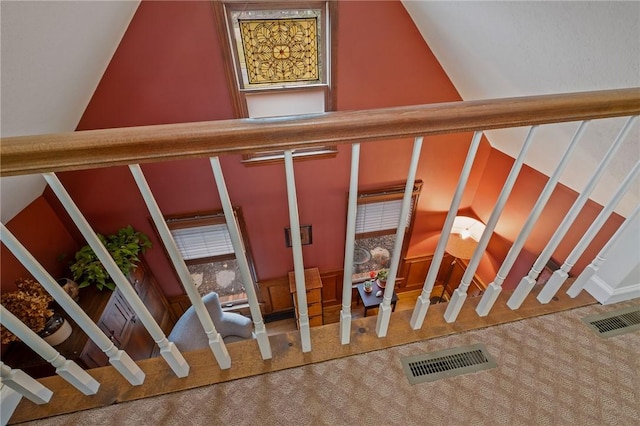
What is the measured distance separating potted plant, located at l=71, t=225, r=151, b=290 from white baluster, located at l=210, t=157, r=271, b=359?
6.16 feet

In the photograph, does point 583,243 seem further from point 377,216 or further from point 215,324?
point 377,216

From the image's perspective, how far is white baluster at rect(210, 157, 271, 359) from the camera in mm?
723

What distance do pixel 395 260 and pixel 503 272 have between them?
46 cm

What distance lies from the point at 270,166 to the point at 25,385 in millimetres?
2438

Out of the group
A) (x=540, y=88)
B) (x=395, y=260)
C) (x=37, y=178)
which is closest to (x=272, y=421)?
(x=395, y=260)

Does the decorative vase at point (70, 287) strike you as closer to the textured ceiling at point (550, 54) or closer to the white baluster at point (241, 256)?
the white baluster at point (241, 256)

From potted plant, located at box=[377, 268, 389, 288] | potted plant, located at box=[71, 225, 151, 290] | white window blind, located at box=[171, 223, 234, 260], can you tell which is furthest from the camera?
potted plant, located at box=[377, 268, 389, 288]

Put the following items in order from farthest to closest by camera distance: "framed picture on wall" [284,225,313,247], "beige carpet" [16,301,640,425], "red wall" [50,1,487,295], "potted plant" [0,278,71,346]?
1. "framed picture on wall" [284,225,313,247]
2. "red wall" [50,1,487,295]
3. "potted plant" [0,278,71,346]
4. "beige carpet" [16,301,640,425]

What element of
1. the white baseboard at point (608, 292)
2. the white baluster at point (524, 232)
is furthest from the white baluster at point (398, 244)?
the white baseboard at point (608, 292)

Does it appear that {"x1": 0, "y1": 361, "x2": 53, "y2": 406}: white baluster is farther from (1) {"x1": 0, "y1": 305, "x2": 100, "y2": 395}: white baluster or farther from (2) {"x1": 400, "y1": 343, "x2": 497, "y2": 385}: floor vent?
(2) {"x1": 400, "y1": 343, "x2": 497, "y2": 385}: floor vent

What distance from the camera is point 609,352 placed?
1145 mm

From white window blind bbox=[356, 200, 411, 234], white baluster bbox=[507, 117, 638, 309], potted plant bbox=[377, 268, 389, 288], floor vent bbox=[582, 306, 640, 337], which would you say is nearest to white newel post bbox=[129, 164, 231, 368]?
white baluster bbox=[507, 117, 638, 309]

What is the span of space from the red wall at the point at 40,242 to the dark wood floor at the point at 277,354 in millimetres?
1690

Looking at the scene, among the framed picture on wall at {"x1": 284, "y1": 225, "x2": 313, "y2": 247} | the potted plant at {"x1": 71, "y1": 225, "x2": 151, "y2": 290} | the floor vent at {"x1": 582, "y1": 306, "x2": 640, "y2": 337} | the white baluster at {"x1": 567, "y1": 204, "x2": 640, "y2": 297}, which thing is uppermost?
the white baluster at {"x1": 567, "y1": 204, "x2": 640, "y2": 297}
